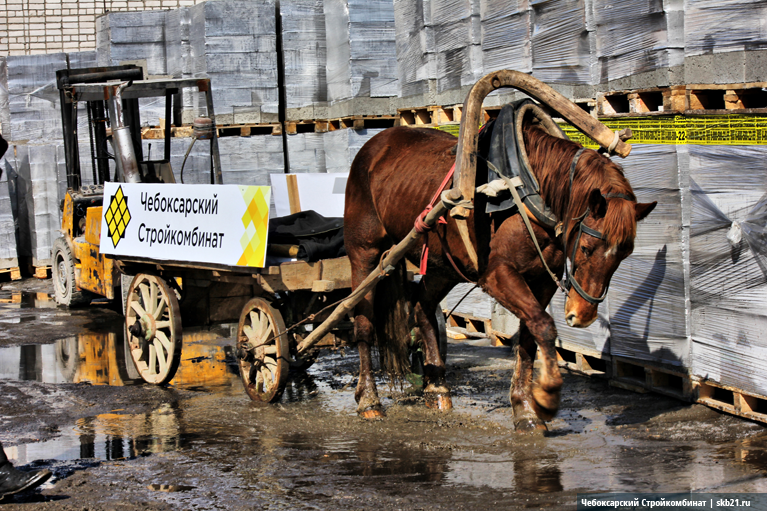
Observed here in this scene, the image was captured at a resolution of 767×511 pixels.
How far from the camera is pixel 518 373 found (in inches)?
246

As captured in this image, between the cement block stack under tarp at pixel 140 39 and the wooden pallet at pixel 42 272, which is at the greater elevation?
the cement block stack under tarp at pixel 140 39

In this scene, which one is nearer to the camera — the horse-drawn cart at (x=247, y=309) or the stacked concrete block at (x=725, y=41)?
the stacked concrete block at (x=725, y=41)

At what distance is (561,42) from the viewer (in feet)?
26.3

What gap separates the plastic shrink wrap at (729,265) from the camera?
5965mm

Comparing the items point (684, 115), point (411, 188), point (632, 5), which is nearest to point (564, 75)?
point (632, 5)

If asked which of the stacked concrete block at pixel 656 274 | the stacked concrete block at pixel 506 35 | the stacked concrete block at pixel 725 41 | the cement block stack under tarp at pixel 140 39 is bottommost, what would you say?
the stacked concrete block at pixel 656 274

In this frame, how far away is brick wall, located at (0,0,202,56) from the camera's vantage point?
19.2 metres

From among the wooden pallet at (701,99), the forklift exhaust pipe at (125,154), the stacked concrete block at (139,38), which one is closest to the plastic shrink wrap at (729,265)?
the wooden pallet at (701,99)

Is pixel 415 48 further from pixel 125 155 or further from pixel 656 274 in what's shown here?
pixel 656 274

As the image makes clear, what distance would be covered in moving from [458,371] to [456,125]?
2669 millimetres

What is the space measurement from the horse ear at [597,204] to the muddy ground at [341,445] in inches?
59.7

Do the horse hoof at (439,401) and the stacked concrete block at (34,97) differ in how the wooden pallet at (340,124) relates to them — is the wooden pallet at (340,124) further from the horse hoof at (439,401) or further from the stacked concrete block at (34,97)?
the horse hoof at (439,401)

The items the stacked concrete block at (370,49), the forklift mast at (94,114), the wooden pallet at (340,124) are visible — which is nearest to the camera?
the forklift mast at (94,114)

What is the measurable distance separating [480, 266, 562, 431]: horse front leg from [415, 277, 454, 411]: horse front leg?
3.31 ft
